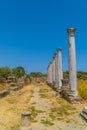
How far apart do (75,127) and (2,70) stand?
198 feet

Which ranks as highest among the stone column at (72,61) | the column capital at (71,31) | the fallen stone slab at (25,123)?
the column capital at (71,31)

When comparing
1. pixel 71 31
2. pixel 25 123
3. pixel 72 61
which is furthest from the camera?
pixel 71 31

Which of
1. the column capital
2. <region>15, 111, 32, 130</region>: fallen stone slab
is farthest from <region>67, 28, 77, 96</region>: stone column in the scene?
<region>15, 111, 32, 130</region>: fallen stone slab

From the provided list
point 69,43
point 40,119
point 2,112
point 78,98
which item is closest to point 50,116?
point 40,119

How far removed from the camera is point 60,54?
2538 cm

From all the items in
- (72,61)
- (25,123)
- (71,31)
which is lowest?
(25,123)

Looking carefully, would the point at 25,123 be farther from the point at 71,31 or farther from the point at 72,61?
the point at 71,31

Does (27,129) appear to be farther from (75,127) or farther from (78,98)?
(78,98)

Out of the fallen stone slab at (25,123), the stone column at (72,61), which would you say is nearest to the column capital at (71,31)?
the stone column at (72,61)

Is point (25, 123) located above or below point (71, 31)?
below

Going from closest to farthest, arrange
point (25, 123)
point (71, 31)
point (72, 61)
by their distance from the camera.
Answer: point (25, 123)
point (72, 61)
point (71, 31)

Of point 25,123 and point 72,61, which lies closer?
point 25,123

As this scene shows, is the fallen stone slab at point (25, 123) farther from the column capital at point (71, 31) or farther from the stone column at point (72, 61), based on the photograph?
the column capital at point (71, 31)

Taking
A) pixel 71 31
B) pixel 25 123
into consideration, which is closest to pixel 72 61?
pixel 71 31
